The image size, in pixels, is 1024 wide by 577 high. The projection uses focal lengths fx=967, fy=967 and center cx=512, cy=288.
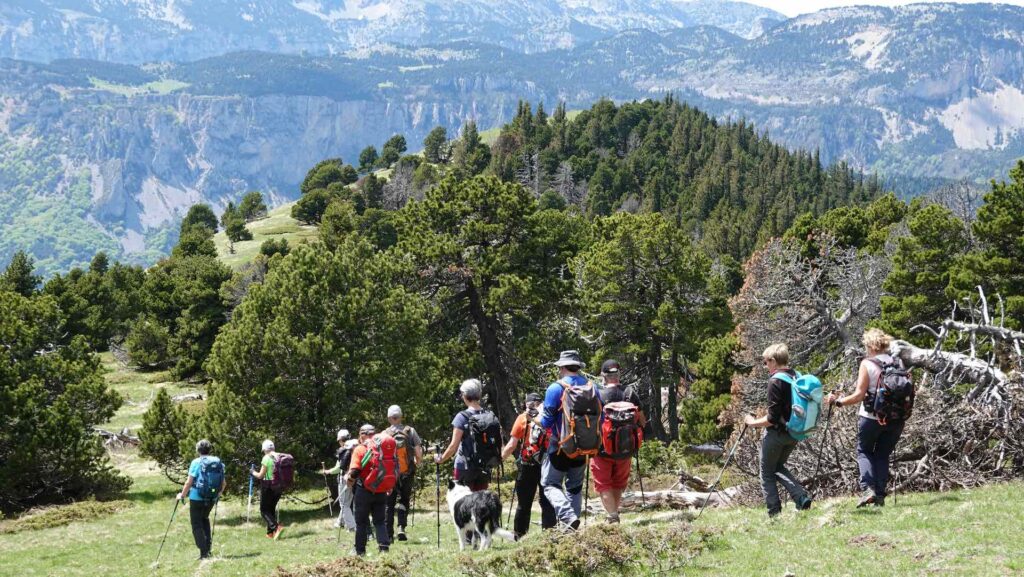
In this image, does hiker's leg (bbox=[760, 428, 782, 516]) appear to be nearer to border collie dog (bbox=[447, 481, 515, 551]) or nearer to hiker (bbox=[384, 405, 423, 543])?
border collie dog (bbox=[447, 481, 515, 551])

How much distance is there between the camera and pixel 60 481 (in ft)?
107

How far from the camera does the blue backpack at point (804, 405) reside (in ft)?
40.8

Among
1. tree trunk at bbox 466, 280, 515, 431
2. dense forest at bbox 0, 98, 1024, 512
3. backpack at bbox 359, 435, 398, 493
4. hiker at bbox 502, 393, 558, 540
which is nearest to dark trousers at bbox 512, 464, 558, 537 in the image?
hiker at bbox 502, 393, 558, 540

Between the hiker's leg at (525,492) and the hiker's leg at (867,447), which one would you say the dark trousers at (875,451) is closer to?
the hiker's leg at (867,447)

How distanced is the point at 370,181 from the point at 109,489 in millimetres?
115433

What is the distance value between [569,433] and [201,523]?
8635 mm

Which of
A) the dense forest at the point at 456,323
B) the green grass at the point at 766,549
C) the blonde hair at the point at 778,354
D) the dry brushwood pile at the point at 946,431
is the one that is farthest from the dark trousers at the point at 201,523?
the blonde hair at the point at 778,354

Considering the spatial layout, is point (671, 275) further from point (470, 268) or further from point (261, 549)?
point (261, 549)

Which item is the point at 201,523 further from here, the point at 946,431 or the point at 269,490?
the point at 946,431

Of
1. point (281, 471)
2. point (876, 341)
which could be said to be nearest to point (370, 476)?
point (281, 471)

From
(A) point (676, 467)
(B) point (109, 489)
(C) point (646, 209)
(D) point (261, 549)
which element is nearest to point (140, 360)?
(B) point (109, 489)

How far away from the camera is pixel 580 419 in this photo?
12531mm

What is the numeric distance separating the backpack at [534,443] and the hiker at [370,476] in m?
2.09

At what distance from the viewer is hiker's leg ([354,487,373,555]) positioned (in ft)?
47.5
